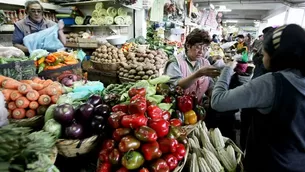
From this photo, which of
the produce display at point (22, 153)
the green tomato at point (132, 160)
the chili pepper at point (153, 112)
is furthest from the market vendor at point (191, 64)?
the produce display at point (22, 153)

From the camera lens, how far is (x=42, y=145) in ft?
3.46

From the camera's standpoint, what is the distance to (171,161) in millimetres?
1173

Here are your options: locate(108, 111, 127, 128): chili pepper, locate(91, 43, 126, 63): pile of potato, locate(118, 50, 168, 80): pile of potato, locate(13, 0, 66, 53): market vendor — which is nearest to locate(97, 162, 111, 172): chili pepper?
locate(108, 111, 127, 128): chili pepper

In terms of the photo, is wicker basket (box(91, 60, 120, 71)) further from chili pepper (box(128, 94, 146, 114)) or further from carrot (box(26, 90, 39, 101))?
chili pepper (box(128, 94, 146, 114))

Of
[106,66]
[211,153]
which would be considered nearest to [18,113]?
[211,153]

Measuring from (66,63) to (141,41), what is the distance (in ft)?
9.12

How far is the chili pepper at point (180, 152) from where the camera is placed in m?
1.21

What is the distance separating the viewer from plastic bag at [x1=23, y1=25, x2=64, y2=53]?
296 centimetres

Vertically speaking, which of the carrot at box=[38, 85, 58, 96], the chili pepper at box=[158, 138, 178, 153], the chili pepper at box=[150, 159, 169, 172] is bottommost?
the chili pepper at box=[150, 159, 169, 172]

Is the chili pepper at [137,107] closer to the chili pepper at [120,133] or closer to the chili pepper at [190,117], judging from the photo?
the chili pepper at [120,133]

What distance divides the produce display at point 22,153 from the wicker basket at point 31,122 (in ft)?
1.04

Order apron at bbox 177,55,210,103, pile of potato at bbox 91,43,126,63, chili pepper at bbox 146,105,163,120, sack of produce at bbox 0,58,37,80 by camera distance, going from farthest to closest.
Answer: pile of potato at bbox 91,43,126,63 < apron at bbox 177,55,210,103 < sack of produce at bbox 0,58,37,80 < chili pepper at bbox 146,105,163,120

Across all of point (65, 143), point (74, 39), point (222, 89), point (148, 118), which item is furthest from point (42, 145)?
point (74, 39)

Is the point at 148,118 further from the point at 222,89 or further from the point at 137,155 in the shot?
the point at 222,89
